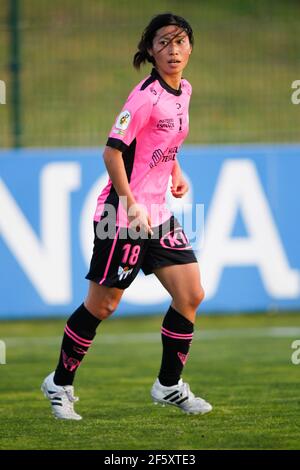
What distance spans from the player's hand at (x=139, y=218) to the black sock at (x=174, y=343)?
2.22 ft

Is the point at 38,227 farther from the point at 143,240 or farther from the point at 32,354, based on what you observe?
the point at 143,240

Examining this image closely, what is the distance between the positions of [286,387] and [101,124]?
7.36m

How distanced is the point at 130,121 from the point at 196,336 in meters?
5.36

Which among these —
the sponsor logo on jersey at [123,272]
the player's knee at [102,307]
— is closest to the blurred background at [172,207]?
the player's knee at [102,307]

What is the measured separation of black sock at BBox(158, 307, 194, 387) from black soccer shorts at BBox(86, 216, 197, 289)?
354 mm

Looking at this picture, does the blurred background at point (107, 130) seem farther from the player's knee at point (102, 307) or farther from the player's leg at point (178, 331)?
the player's knee at point (102, 307)

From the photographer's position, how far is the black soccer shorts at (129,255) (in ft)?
21.8

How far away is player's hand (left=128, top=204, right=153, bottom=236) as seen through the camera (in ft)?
21.1

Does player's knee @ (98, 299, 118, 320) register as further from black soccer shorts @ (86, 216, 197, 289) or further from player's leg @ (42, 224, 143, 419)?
black soccer shorts @ (86, 216, 197, 289)

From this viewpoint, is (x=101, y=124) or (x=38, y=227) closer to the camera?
(x=38, y=227)

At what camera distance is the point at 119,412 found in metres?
7.17

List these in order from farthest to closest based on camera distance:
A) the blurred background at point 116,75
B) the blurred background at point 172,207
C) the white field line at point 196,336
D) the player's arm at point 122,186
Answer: the blurred background at point 116,75 < the white field line at point 196,336 < the blurred background at point 172,207 < the player's arm at point 122,186

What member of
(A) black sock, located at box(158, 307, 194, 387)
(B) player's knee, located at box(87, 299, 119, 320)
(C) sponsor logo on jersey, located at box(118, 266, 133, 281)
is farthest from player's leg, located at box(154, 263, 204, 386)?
(B) player's knee, located at box(87, 299, 119, 320)
